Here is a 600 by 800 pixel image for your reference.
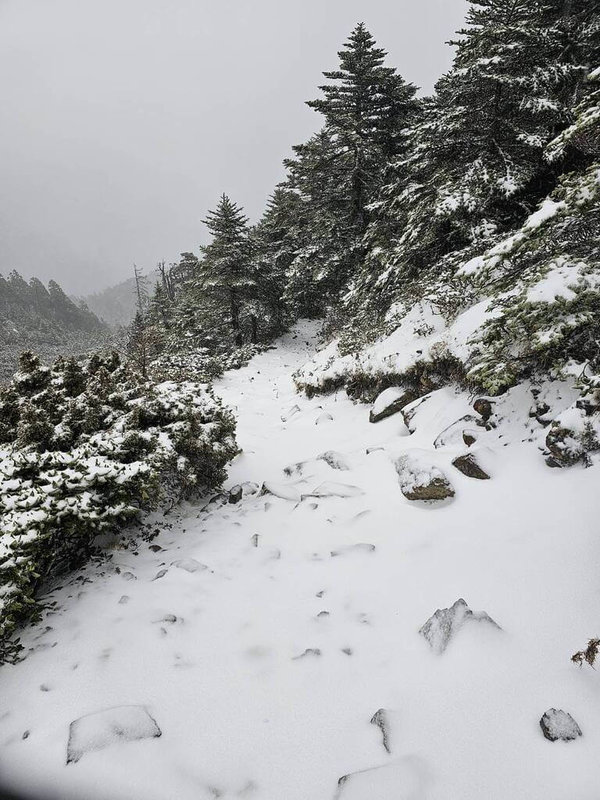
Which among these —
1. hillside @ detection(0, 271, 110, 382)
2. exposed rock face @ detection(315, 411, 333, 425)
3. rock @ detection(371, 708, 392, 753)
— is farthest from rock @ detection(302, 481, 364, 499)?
hillside @ detection(0, 271, 110, 382)

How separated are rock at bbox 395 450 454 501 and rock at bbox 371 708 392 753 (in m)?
2.43

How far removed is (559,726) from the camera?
2.07m

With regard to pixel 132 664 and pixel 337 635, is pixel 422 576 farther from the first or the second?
pixel 132 664

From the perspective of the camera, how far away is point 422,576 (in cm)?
347

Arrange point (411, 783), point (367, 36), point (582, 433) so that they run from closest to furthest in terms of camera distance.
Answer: point (411, 783)
point (582, 433)
point (367, 36)

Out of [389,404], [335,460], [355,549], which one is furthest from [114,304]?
[355,549]

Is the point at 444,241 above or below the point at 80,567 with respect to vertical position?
above

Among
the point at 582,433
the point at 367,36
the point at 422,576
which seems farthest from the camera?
the point at 367,36

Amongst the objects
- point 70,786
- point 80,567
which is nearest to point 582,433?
point 70,786

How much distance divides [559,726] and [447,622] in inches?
33.0

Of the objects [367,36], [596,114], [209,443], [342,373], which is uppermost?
[367,36]

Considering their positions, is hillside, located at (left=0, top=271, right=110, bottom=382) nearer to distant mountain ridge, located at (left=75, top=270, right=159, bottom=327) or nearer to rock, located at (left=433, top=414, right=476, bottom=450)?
rock, located at (left=433, top=414, right=476, bottom=450)

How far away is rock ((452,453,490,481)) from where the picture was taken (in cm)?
438

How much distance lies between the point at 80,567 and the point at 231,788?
105 inches
